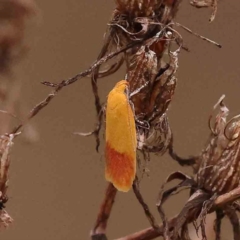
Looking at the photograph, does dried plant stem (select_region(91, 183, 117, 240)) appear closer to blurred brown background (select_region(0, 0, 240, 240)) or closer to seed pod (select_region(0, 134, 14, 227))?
seed pod (select_region(0, 134, 14, 227))

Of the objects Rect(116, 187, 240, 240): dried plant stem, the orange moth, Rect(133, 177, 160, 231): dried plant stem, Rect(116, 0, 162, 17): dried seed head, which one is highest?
Rect(116, 0, 162, 17): dried seed head

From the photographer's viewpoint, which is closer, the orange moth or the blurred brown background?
the orange moth

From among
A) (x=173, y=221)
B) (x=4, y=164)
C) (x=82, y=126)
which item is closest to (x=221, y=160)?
(x=173, y=221)

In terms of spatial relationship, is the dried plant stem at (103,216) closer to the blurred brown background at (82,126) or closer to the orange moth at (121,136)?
the orange moth at (121,136)

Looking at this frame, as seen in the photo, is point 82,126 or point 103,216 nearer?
point 103,216

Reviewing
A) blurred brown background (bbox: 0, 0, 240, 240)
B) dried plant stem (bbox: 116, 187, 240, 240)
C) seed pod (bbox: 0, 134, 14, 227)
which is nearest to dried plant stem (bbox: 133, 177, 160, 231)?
dried plant stem (bbox: 116, 187, 240, 240)

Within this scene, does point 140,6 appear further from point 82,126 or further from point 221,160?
point 82,126
